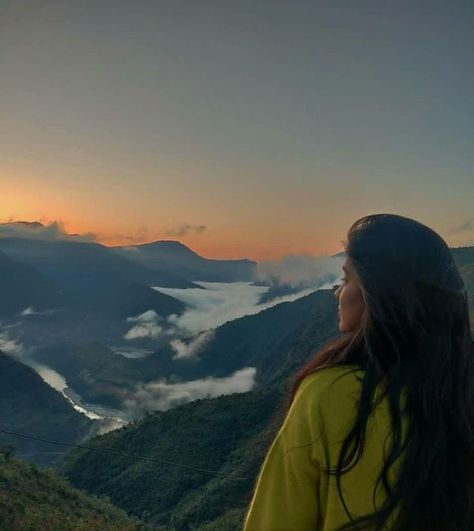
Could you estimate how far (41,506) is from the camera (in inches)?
528

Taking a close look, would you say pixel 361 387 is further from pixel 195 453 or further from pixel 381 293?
pixel 195 453

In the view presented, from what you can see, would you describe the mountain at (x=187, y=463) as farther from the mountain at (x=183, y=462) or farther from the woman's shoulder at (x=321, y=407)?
the woman's shoulder at (x=321, y=407)

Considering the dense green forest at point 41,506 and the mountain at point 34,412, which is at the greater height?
the dense green forest at point 41,506

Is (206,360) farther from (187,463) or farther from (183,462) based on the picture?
(183,462)

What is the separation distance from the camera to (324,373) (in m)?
1.67

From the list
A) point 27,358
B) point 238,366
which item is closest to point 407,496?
point 238,366

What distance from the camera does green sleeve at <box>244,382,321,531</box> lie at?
5.23ft

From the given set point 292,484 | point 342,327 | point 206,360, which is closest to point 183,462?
point 342,327

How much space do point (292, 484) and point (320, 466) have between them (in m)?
0.10

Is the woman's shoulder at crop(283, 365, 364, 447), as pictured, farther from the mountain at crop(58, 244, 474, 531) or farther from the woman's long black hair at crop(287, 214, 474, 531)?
the mountain at crop(58, 244, 474, 531)

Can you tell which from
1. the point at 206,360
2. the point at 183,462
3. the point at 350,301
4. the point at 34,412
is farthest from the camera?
the point at 206,360

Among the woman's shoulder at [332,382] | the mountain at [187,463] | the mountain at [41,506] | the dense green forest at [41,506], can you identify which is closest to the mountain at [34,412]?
the mountain at [187,463]

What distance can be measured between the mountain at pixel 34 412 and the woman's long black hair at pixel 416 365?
77524 mm

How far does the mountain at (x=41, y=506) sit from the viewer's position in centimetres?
1055
